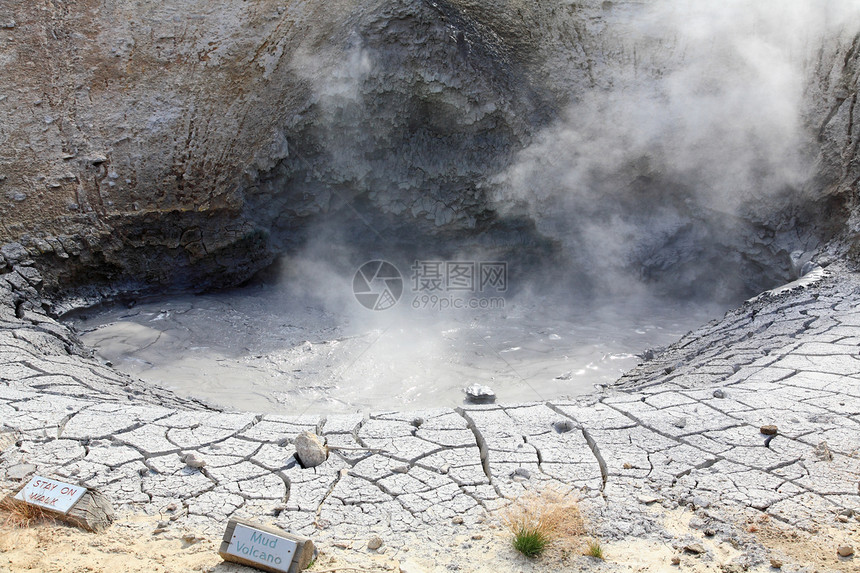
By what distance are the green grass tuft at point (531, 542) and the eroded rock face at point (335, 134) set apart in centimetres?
581

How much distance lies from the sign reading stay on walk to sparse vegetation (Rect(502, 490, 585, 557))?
1.69m

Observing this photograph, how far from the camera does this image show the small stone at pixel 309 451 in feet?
9.75

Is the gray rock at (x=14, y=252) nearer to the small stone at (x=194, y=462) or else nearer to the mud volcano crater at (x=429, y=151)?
the mud volcano crater at (x=429, y=151)

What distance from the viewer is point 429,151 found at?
25.8ft

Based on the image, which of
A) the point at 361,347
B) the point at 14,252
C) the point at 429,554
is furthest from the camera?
the point at 14,252

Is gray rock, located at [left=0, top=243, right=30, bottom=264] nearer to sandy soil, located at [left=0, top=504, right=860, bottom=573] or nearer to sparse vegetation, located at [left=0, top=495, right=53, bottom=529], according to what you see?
sparse vegetation, located at [left=0, top=495, right=53, bottom=529]

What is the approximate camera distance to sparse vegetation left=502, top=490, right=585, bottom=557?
2330mm

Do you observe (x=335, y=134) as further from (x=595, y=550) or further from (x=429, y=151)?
(x=595, y=550)

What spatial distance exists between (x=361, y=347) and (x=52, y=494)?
12.4 ft

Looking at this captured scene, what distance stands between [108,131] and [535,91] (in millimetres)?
4919

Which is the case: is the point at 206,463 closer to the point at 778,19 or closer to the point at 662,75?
the point at 662,75

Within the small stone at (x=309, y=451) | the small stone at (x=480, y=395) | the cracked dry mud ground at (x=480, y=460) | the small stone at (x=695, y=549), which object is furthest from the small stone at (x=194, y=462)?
the small stone at (x=480, y=395)

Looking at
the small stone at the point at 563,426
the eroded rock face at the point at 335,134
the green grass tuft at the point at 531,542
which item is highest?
the eroded rock face at the point at 335,134

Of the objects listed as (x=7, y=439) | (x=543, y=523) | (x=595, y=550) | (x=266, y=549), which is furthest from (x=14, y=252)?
(x=595, y=550)
